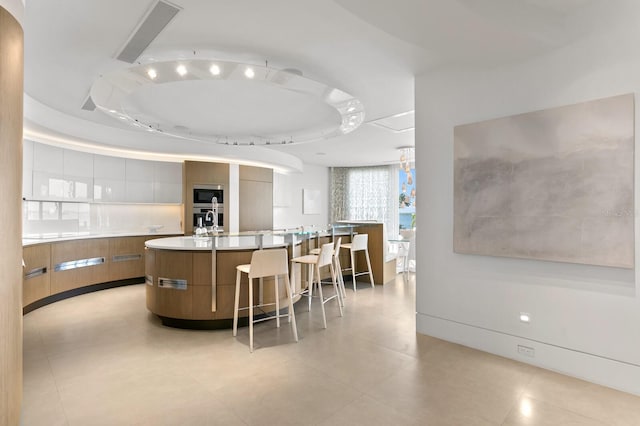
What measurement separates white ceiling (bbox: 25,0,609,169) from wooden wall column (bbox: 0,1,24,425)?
77 cm

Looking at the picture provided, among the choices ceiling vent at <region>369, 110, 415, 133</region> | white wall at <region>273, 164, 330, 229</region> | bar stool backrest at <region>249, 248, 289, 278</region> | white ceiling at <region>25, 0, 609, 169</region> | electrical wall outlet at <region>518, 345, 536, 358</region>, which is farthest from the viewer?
white wall at <region>273, 164, 330, 229</region>

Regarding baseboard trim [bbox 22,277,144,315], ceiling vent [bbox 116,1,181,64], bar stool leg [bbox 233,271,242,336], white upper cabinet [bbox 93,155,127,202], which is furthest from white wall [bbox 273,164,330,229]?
ceiling vent [bbox 116,1,181,64]

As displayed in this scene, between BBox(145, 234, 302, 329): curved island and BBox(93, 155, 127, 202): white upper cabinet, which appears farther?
BBox(93, 155, 127, 202): white upper cabinet

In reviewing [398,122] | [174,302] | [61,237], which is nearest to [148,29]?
[174,302]

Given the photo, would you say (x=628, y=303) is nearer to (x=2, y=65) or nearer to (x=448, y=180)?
(x=448, y=180)

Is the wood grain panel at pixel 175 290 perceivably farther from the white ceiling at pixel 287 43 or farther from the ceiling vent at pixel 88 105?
the ceiling vent at pixel 88 105

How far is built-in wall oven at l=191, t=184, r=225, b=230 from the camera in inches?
259

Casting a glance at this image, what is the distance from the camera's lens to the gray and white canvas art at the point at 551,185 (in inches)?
90.7

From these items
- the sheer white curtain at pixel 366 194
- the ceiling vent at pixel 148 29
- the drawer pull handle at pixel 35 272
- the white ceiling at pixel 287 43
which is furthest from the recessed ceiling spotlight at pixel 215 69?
the sheer white curtain at pixel 366 194

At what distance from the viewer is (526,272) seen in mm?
2748

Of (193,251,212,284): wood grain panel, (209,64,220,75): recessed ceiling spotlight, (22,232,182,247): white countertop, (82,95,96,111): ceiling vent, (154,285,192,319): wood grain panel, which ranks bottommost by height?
(154,285,192,319): wood grain panel

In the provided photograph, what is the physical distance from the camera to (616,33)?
7.68 ft

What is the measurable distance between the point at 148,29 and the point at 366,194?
298 inches

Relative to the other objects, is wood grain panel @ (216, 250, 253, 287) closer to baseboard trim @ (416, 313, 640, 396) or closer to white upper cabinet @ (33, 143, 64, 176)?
baseboard trim @ (416, 313, 640, 396)
